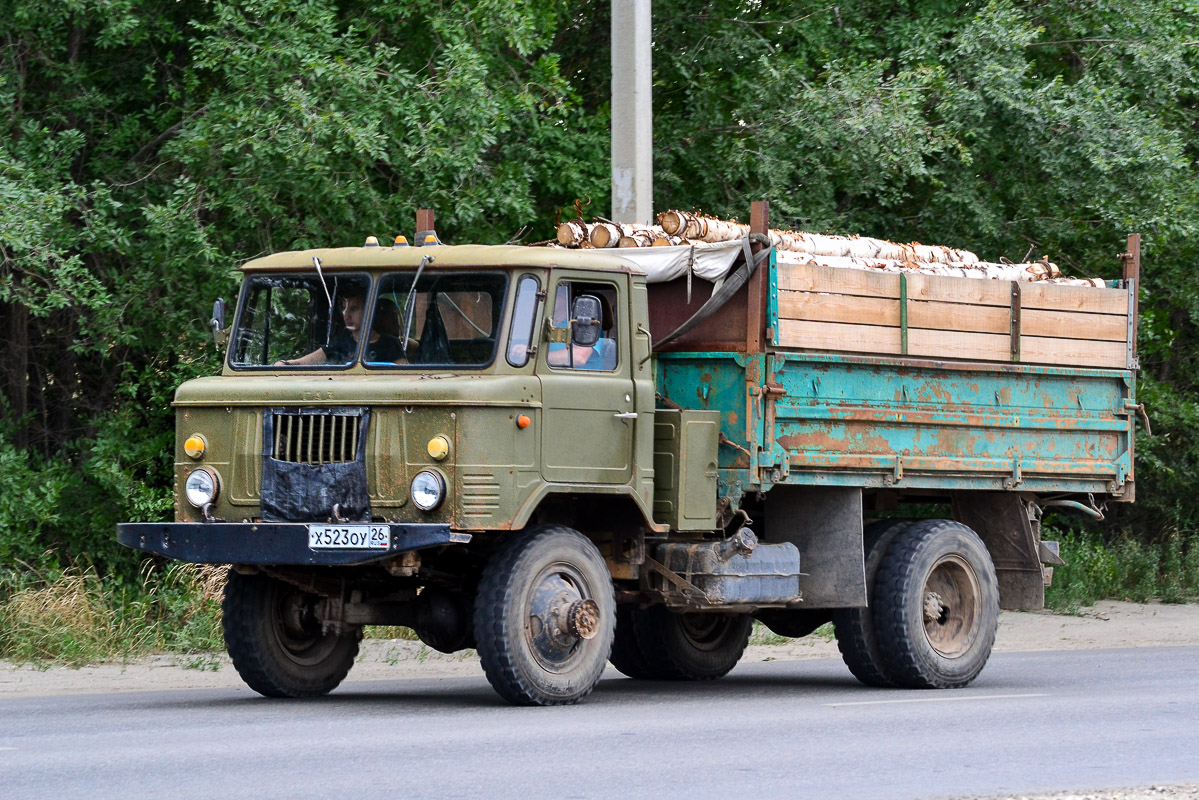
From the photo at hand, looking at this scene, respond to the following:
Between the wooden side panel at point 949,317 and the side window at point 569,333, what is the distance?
120 cm

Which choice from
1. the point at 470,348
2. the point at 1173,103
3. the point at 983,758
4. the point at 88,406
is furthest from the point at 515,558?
the point at 1173,103

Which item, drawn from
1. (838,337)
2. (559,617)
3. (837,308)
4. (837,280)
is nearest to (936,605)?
(838,337)

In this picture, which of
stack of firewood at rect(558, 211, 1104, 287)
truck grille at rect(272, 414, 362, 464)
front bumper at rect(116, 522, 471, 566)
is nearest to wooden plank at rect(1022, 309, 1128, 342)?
stack of firewood at rect(558, 211, 1104, 287)

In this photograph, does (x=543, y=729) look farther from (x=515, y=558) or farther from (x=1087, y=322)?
(x=1087, y=322)

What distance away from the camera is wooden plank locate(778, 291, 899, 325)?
12.2m

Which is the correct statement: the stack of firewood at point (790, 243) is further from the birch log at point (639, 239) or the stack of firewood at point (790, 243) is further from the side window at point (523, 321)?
the side window at point (523, 321)

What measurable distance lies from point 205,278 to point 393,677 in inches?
186

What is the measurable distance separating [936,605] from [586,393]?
138 inches

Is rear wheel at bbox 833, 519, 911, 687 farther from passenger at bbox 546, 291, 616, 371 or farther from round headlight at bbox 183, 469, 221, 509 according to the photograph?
round headlight at bbox 183, 469, 221, 509

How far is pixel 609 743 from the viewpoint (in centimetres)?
927

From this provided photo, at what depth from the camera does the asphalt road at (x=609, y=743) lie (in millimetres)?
7896

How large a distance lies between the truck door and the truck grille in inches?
43.9

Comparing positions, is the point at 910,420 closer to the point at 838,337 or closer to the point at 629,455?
the point at 838,337

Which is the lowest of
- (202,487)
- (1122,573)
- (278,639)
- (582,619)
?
(1122,573)
